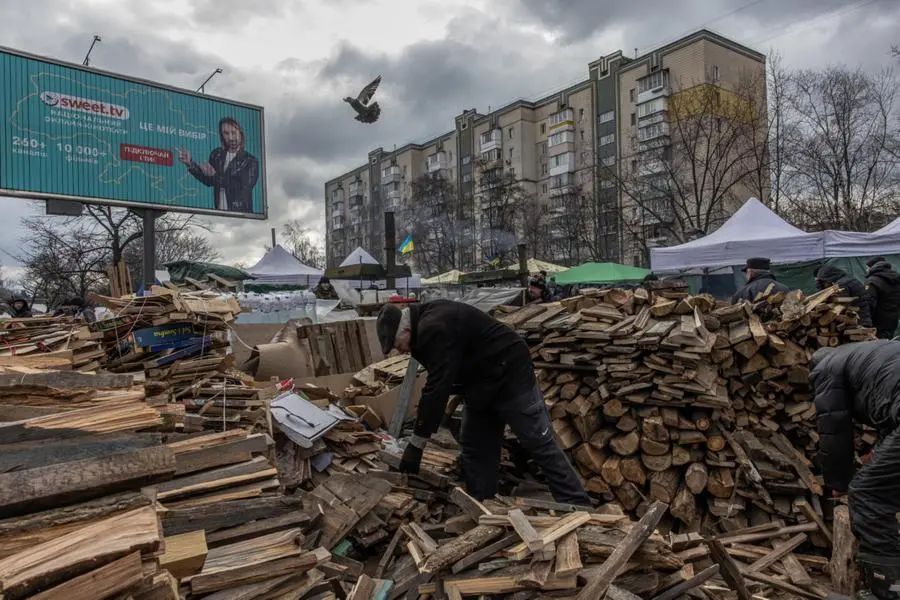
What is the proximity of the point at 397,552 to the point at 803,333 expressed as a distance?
13.9ft

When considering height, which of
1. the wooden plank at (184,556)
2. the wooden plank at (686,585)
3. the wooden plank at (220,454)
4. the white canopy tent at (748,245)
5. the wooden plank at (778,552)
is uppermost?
the white canopy tent at (748,245)

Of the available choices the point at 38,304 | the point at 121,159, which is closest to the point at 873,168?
the point at 121,159

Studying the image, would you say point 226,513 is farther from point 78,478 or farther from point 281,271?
point 281,271

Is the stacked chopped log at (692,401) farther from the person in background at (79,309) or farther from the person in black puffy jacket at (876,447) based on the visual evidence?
the person in background at (79,309)

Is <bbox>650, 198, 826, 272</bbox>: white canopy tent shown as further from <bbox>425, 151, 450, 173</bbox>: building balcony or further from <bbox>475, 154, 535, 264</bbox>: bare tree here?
<bbox>425, 151, 450, 173</bbox>: building balcony

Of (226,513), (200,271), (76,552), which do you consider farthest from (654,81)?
(76,552)

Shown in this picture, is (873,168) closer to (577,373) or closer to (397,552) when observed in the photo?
(577,373)

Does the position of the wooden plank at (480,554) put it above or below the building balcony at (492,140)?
below

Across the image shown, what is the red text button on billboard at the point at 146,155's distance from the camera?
51.8 ft

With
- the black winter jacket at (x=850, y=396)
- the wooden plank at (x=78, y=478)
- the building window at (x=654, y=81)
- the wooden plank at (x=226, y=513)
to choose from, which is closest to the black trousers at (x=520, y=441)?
the wooden plank at (x=226, y=513)

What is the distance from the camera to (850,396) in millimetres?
3764

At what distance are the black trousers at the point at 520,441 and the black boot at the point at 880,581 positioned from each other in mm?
1641

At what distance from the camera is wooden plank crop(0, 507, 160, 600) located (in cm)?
171

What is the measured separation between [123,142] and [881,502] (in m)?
17.4
